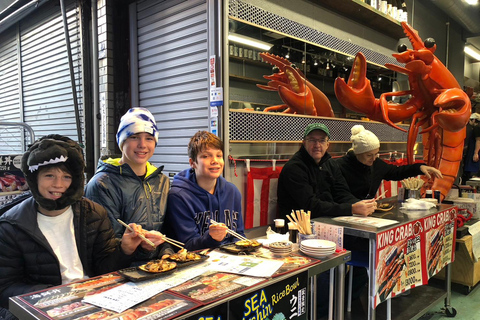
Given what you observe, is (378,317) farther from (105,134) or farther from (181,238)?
(105,134)

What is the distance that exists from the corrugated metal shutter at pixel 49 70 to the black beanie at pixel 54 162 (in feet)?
10.1

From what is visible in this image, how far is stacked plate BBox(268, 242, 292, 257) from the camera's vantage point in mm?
1989

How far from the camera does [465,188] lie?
4.74 metres

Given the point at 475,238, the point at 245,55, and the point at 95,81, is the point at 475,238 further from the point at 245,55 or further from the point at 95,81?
the point at 95,81

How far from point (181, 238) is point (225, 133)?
1273 mm

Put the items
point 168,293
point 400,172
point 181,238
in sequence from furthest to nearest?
point 400,172, point 181,238, point 168,293

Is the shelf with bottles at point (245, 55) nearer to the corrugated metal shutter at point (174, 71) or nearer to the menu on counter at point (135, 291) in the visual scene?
the corrugated metal shutter at point (174, 71)

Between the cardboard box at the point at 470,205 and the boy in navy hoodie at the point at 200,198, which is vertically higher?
the boy in navy hoodie at the point at 200,198

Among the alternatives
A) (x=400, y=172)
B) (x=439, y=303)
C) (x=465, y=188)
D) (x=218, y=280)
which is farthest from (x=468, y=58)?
(x=218, y=280)

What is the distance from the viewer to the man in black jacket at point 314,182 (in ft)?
10.2

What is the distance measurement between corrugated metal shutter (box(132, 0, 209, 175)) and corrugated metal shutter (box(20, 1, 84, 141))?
41.9 inches

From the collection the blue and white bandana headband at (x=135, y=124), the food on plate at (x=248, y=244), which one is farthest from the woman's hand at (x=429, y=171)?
the blue and white bandana headband at (x=135, y=124)

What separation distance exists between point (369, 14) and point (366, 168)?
2.41m

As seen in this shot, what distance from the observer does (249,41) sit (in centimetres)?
343
